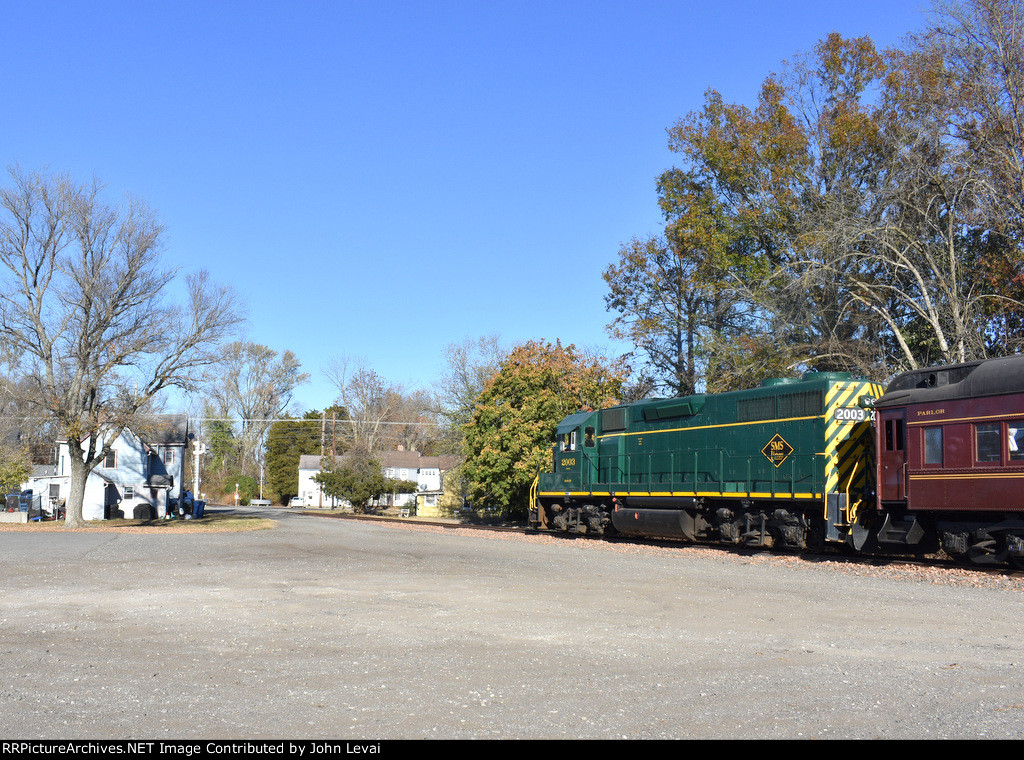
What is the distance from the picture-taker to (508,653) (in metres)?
8.03

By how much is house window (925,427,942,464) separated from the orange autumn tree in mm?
22700

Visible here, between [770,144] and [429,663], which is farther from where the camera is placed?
[770,144]

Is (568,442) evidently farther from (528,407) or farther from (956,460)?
(956,460)

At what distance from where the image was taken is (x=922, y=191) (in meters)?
27.3

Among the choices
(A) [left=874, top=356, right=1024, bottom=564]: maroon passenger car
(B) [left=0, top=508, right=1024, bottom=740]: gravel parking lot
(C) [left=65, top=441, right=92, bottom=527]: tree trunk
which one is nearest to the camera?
(B) [left=0, top=508, right=1024, bottom=740]: gravel parking lot

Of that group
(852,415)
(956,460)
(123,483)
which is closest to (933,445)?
(956,460)

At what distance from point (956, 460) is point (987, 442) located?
0.66 m

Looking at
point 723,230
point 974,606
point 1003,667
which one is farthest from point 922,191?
point 1003,667

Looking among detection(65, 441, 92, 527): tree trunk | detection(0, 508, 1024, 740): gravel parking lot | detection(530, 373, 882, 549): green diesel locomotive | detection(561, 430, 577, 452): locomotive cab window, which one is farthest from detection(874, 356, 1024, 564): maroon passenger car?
detection(65, 441, 92, 527): tree trunk

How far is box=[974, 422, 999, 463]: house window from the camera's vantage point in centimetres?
1491

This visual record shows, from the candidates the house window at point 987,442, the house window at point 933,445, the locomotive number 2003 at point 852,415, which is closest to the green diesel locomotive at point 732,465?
the locomotive number 2003 at point 852,415

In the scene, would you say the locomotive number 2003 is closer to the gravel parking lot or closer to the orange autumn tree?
the gravel parking lot
